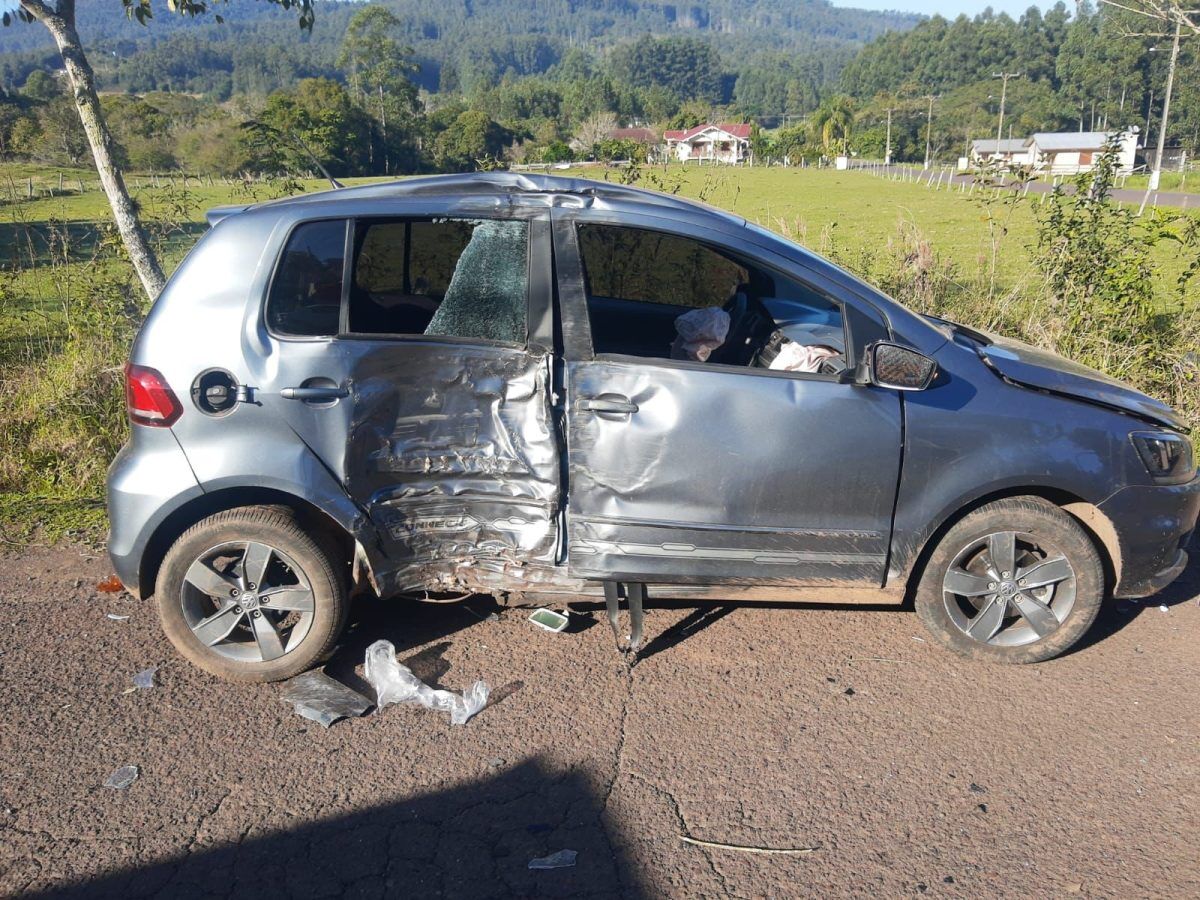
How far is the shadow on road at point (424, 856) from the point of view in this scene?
2688mm

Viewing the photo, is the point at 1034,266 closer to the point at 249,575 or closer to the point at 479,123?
the point at 249,575

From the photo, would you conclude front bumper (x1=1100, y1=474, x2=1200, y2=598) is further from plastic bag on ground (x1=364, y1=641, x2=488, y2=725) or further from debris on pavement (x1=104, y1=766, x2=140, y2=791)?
debris on pavement (x1=104, y1=766, x2=140, y2=791)

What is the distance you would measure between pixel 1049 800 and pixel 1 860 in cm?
331

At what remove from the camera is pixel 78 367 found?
6500 millimetres

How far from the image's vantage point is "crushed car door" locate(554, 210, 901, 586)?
360cm

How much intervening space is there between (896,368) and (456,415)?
67.5 inches

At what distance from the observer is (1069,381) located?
154 inches

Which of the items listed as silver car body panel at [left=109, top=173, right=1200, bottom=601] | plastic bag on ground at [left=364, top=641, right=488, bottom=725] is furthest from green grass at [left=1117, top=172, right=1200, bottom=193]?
plastic bag on ground at [left=364, top=641, right=488, bottom=725]

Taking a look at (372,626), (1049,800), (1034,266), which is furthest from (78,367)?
(1034,266)

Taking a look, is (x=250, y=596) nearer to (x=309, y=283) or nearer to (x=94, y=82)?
(x=309, y=283)

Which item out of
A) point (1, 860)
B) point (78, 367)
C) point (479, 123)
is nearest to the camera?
point (1, 860)

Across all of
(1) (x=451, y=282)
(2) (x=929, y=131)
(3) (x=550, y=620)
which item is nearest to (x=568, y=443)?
(1) (x=451, y=282)

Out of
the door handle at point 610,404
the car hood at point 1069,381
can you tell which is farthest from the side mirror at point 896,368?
the door handle at point 610,404

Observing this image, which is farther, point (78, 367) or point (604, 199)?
point (78, 367)
